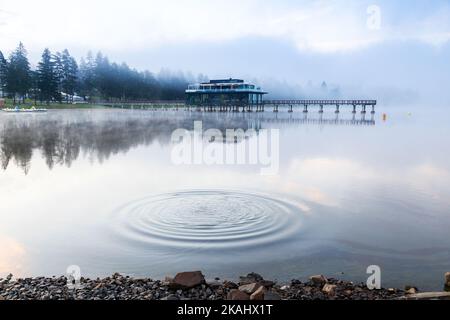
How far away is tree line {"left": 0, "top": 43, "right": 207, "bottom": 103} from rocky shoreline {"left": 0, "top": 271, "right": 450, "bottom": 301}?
92650 mm

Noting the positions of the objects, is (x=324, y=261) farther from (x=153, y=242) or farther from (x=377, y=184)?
(x=377, y=184)

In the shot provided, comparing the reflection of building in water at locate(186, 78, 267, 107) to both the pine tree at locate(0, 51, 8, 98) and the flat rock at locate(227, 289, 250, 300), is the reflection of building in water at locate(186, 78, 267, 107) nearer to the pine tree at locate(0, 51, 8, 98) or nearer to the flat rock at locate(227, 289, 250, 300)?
the pine tree at locate(0, 51, 8, 98)

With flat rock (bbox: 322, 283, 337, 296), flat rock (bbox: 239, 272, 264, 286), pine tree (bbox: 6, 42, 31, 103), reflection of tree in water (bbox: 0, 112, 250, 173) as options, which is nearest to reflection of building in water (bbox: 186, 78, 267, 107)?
pine tree (bbox: 6, 42, 31, 103)

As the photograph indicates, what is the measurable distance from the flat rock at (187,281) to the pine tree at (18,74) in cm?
9396

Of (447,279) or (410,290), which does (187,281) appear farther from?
(447,279)

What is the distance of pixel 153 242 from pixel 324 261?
5.35m

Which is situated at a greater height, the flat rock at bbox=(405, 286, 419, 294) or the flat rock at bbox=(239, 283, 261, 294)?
the flat rock at bbox=(239, 283, 261, 294)

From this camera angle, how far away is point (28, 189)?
66.9ft

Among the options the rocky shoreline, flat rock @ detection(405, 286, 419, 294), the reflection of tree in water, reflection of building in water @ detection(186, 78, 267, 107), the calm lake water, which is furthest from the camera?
reflection of building in water @ detection(186, 78, 267, 107)

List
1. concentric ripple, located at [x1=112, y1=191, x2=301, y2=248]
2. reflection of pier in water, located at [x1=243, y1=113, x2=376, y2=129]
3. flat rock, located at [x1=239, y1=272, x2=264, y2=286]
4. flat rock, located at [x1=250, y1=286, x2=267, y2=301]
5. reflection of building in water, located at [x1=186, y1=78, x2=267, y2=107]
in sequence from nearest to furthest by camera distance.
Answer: flat rock, located at [x1=250, y1=286, x2=267, y2=301], flat rock, located at [x1=239, y1=272, x2=264, y2=286], concentric ripple, located at [x1=112, y1=191, x2=301, y2=248], reflection of pier in water, located at [x1=243, y1=113, x2=376, y2=129], reflection of building in water, located at [x1=186, y1=78, x2=267, y2=107]

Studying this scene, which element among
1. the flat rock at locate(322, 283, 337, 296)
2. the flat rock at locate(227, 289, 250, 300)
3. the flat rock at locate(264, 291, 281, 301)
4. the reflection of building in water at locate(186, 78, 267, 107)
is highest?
the reflection of building in water at locate(186, 78, 267, 107)

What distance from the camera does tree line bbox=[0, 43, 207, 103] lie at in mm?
91500
